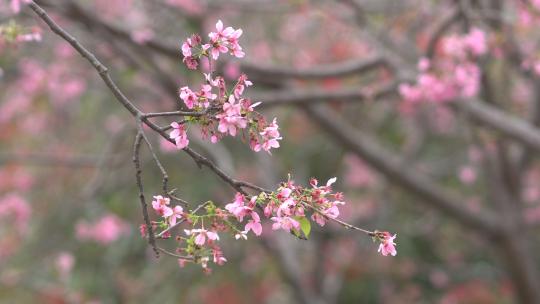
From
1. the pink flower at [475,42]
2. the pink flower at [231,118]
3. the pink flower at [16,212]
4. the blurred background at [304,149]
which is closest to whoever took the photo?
the pink flower at [231,118]

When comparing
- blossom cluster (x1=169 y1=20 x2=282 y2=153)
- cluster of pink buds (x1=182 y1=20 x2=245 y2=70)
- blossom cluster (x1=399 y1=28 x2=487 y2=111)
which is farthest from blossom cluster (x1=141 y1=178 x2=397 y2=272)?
blossom cluster (x1=399 y1=28 x2=487 y2=111)

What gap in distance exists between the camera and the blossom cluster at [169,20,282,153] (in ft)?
5.39

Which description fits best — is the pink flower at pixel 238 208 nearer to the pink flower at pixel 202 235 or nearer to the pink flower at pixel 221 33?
the pink flower at pixel 202 235

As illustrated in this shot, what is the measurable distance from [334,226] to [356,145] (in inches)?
86.1

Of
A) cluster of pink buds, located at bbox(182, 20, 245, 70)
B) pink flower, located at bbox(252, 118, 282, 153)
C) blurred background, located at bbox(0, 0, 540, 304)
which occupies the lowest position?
pink flower, located at bbox(252, 118, 282, 153)

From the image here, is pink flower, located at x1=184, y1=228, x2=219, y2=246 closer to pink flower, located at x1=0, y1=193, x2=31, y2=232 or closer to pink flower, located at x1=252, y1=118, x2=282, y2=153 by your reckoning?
pink flower, located at x1=252, y1=118, x2=282, y2=153

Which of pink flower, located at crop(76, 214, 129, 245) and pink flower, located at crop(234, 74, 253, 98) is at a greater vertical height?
pink flower, located at crop(76, 214, 129, 245)

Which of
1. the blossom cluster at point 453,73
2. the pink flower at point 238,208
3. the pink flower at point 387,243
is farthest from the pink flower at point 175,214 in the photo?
the blossom cluster at point 453,73

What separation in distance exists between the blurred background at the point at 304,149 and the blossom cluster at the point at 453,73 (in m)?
0.01

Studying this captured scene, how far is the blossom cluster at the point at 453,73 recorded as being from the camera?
4230mm

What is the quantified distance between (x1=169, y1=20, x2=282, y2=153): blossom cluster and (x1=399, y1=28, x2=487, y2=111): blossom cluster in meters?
2.72

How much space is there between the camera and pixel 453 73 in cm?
427

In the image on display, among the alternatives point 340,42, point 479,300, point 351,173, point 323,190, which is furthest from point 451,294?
point 323,190

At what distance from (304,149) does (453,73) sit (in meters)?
4.20
